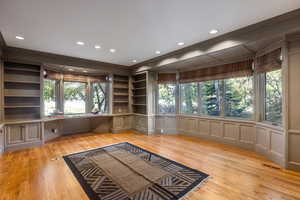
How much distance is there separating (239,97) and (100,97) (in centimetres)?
524

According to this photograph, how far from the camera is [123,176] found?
253 cm

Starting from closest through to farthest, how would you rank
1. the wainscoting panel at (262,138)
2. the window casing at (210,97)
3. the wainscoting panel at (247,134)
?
the wainscoting panel at (262,138)
the wainscoting panel at (247,134)
the window casing at (210,97)

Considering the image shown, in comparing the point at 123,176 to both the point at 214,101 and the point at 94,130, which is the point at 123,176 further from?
the point at 94,130

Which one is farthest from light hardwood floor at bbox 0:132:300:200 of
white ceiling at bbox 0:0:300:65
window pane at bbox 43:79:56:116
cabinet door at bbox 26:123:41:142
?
white ceiling at bbox 0:0:300:65

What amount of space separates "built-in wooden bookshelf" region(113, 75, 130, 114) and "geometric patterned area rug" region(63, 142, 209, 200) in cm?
284

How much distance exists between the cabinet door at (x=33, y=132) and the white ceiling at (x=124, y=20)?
2201 mm

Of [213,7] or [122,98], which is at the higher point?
[213,7]

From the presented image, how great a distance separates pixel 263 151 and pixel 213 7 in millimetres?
3384

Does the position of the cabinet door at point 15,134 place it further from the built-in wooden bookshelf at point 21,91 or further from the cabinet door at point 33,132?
the built-in wooden bookshelf at point 21,91

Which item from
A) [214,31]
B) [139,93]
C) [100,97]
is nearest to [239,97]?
[214,31]

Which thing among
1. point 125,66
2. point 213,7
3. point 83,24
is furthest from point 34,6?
point 125,66

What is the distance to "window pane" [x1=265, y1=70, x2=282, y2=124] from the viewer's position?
310 centimetres

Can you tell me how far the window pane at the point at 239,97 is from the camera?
3.95 metres

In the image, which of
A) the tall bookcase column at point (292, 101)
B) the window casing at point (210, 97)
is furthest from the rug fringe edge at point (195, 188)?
the window casing at point (210, 97)
